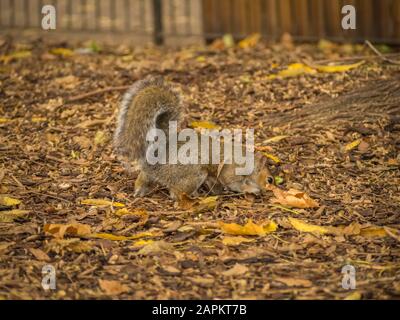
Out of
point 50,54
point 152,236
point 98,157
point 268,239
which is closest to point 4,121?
point 98,157

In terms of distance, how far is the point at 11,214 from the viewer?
4.81 meters

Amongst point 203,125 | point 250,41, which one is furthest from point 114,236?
point 250,41

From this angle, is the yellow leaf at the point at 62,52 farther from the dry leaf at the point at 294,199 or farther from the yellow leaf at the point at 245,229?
the yellow leaf at the point at 245,229

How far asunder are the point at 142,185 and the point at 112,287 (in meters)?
1.37

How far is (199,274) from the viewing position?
416cm

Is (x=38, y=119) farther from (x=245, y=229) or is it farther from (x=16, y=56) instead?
(x=245, y=229)

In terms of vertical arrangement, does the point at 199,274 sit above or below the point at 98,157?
below

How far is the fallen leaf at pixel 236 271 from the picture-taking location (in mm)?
4125

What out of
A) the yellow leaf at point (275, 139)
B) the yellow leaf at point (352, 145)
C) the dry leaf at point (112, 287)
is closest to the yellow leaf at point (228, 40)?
the yellow leaf at point (275, 139)

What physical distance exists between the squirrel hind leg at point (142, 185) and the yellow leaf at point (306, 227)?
1.07 metres

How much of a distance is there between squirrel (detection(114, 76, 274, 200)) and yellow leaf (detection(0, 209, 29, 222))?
2.66ft

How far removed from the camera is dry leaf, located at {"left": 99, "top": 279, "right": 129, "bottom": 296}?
3.91 m
